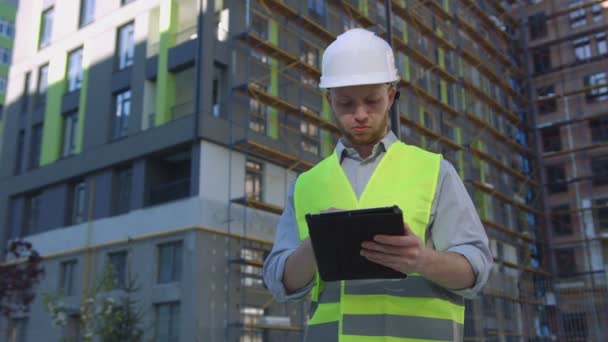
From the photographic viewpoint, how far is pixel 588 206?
30.1 meters

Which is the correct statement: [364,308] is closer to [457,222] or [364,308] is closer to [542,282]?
[457,222]

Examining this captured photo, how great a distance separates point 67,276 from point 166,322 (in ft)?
18.1

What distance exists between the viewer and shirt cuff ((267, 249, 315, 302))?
181cm

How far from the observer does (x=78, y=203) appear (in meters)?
21.7

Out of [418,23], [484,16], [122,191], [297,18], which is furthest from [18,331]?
[484,16]

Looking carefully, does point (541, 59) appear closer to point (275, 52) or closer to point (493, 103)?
point (493, 103)

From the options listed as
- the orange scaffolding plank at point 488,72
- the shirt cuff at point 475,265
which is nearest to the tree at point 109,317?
the shirt cuff at point 475,265

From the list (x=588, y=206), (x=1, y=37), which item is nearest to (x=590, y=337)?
(x=588, y=206)

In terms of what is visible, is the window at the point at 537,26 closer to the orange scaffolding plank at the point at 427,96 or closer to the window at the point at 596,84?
the window at the point at 596,84

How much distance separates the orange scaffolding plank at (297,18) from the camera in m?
19.7

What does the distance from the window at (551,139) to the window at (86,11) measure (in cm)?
2280

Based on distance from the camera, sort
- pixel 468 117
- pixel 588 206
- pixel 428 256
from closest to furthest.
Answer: pixel 428 256, pixel 468 117, pixel 588 206

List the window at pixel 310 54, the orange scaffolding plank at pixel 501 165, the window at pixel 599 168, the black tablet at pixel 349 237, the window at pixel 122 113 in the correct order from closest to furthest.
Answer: the black tablet at pixel 349 237 < the window at pixel 122 113 < the window at pixel 310 54 < the orange scaffolding plank at pixel 501 165 < the window at pixel 599 168

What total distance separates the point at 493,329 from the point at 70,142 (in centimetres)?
1771
